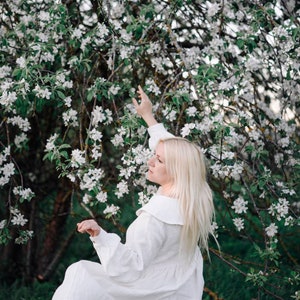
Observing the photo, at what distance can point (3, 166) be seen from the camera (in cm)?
344

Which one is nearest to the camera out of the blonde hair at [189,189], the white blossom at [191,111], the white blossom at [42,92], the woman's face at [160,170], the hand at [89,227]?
the hand at [89,227]

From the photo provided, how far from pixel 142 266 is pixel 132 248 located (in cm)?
8

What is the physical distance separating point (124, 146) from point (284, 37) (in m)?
1.00

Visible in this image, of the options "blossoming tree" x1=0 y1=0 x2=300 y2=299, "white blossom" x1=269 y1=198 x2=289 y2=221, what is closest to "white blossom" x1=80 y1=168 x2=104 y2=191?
"blossoming tree" x1=0 y1=0 x2=300 y2=299

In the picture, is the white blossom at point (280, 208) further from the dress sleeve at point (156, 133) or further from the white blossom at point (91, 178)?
the white blossom at point (91, 178)

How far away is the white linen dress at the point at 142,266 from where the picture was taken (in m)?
2.42

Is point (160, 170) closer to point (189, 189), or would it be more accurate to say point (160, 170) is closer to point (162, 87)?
point (189, 189)

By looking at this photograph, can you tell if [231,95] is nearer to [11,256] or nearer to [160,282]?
[160,282]

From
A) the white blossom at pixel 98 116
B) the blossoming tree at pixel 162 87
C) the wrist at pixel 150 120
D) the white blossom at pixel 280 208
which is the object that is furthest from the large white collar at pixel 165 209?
the white blossom at pixel 280 208

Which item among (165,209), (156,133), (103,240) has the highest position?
(156,133)

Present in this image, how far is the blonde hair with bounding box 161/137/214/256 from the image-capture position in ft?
8.44

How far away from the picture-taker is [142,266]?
245cm

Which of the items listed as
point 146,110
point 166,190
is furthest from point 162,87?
point 166,190

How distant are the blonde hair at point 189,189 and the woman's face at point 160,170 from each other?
0.07ft
